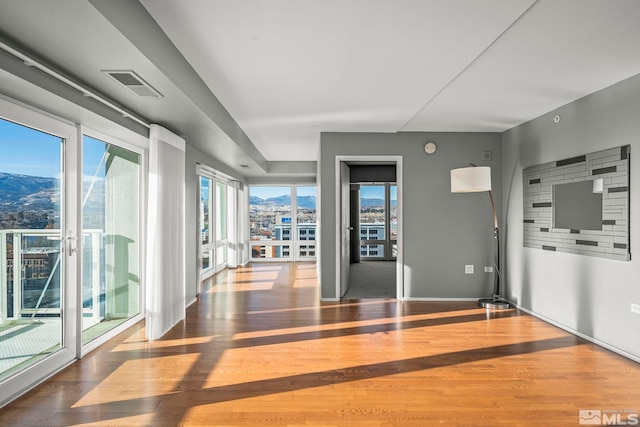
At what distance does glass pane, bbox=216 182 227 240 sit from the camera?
8047mm

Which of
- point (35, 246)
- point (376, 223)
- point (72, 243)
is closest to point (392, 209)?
point (376, 223)

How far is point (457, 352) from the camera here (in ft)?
11.4

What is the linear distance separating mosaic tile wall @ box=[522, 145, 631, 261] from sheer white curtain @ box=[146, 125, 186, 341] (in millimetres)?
4307

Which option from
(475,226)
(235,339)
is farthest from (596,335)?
(235,339)

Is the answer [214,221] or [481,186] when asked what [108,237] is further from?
[481,186]

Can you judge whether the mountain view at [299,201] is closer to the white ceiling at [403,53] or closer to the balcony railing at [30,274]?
the white ceiling at [403,53]

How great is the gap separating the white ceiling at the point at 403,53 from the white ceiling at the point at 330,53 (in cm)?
1

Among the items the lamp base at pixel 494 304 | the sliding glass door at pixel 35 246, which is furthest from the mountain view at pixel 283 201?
the sliding glass door at pixel 35 246

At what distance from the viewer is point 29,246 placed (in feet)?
9.26

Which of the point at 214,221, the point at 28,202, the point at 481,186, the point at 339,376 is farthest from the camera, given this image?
the point at 214,221

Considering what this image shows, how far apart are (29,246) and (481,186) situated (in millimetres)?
4752

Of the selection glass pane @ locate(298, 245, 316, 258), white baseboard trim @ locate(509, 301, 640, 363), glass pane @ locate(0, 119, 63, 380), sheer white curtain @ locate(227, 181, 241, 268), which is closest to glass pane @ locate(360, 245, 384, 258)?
glass pane @ locate(298, 245, 316, 258)

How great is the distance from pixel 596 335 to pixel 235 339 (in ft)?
11.6

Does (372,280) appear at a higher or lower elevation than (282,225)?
lower
